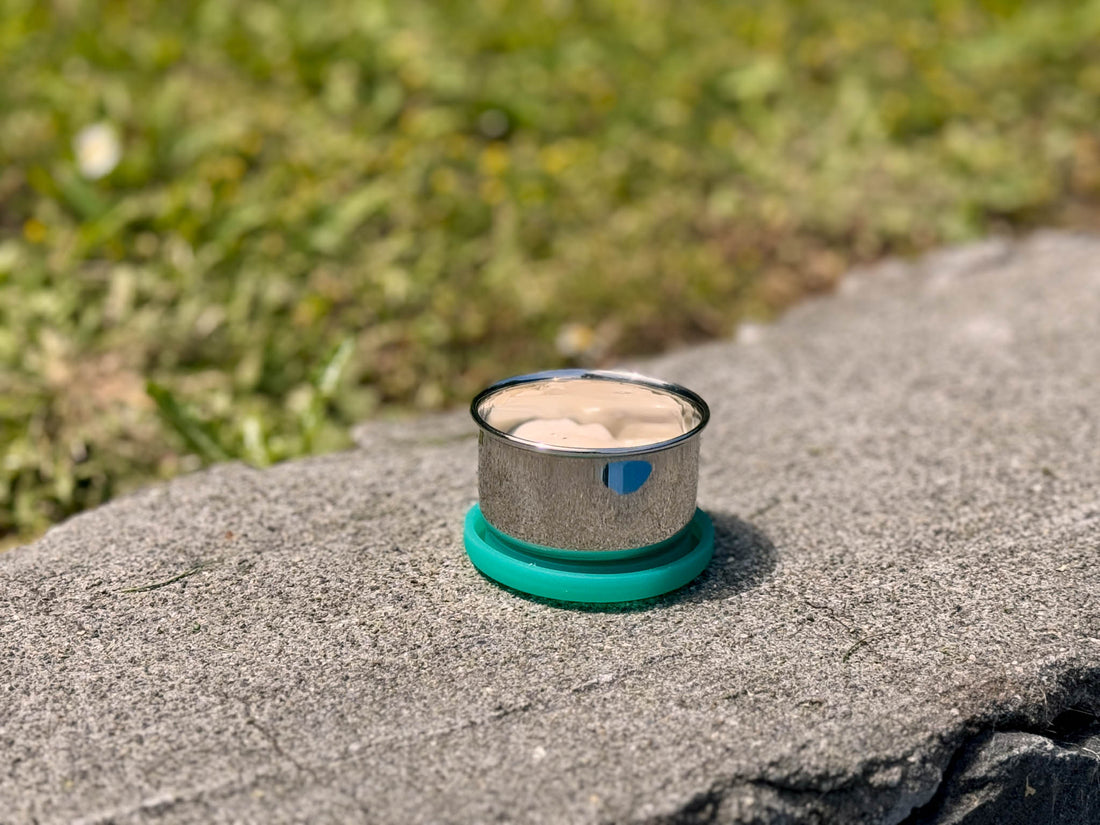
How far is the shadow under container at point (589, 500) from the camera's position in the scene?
2.11 meters

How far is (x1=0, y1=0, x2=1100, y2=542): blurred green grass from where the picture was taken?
352 cm

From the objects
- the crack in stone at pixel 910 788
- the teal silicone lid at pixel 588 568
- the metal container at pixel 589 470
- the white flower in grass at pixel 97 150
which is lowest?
the crack in stone at pixel 910 788

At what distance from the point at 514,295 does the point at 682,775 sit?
8.39ft

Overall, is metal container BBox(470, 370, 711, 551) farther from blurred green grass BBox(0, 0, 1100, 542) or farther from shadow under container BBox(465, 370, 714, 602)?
blurred green grass BBox(0, 0, 1100, 542)

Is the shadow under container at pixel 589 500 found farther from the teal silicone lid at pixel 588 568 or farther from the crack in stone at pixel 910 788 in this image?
the crack in stone at pixel 910 788

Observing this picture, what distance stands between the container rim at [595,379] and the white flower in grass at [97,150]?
2464mm

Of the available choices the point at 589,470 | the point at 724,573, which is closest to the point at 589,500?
the point at 589,470

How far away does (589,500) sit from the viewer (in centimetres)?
211

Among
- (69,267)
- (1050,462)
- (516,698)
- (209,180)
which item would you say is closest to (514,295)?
(209,180)

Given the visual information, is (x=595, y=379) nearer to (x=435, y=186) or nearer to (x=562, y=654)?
(x=562, y=654)

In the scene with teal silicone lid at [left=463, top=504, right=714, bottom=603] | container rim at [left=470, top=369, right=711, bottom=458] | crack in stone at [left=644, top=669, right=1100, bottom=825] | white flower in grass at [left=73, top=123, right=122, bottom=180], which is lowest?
crack in stone at [left=644, top=669, right=1100, bottom=825]

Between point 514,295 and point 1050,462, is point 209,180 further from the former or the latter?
point 1050,462

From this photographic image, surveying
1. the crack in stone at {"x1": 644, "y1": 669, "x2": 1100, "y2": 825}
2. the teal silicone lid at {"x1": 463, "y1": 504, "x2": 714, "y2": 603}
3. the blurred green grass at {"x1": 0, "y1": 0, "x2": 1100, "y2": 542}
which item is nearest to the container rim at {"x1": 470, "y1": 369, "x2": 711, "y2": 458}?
the teal silicone lid at {"x1": 463, "y1": 504, "x2": 714, "y2": 603}

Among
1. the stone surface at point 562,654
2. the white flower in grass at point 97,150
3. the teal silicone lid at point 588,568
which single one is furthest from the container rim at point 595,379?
the white flower in grass at point 97,150
